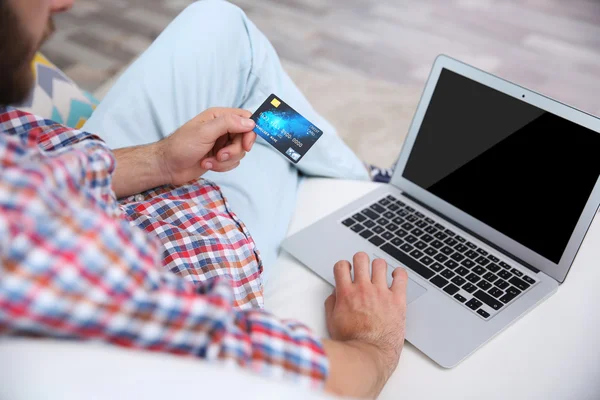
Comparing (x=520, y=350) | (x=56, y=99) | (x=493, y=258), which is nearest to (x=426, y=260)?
(x=493, y=258)

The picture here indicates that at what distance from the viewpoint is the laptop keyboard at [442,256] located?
3.25 feet

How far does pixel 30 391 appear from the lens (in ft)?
1.77

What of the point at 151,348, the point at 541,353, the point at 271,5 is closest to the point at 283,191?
the point at 541,353

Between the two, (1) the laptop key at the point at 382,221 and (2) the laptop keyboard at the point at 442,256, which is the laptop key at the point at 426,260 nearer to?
(2) the laptop keyboard at the point at 442,256

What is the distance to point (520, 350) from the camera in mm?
920

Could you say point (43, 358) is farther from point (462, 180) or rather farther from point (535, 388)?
point (462, 180)

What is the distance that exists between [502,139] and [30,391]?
86 centimetres

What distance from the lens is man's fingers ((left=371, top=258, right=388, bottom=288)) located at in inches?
37.0

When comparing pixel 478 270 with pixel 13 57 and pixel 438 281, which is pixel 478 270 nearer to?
pixel 438 281

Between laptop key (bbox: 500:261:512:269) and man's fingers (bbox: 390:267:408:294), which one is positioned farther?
laptop key (bbox: 500:261:512:269)

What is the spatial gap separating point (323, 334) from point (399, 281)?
0.15m

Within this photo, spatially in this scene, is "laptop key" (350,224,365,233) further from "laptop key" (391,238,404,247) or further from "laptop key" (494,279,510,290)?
"laptop key" (494,279,510,290)

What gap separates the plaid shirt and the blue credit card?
1.15 feet

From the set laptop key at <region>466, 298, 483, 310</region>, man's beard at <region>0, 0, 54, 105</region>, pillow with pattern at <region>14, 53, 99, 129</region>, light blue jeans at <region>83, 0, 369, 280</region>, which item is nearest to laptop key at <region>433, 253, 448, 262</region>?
laptop key at <region>466, 298, 483, 310</region>
